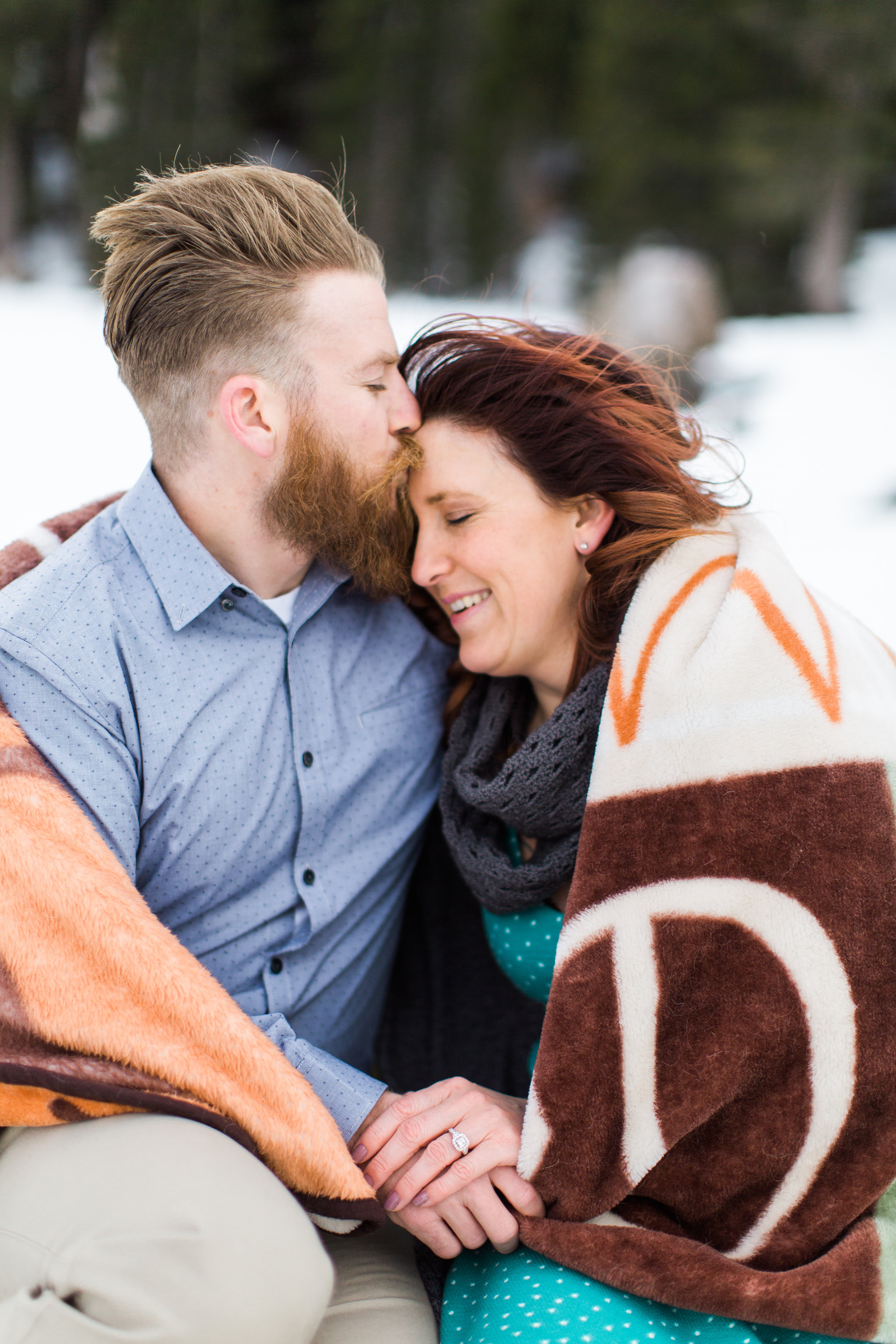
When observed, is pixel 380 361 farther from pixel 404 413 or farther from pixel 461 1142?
pixel 461 1142

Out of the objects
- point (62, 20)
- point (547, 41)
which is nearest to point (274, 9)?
point (62, 20)

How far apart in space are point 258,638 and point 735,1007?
3.02 feet

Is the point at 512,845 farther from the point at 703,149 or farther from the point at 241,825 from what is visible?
the point at 703,149

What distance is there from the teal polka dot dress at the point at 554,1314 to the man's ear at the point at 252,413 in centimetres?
125

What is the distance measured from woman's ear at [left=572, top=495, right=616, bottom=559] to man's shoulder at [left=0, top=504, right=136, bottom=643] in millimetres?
740

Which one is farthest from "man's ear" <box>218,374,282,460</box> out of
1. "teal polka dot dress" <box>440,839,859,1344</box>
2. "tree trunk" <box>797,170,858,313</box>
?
"tree trunk" <box>797,170,858,313</box>

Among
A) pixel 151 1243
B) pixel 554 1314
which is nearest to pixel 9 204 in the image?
pixel 151 1243

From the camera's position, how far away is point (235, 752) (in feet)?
5.38

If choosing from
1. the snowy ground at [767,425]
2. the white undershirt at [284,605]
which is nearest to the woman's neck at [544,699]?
the white undershirt at [284,605]

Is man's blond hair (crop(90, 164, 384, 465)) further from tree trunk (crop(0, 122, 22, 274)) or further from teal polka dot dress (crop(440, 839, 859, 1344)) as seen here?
tree trunk (crop(0, 122, 22, 274))

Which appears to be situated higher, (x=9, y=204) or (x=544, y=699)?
(x=544, y=699)

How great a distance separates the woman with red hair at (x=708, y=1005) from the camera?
1354mm

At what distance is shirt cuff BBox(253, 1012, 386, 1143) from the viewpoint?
1.47 meters

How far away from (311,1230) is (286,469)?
3.58 feet
